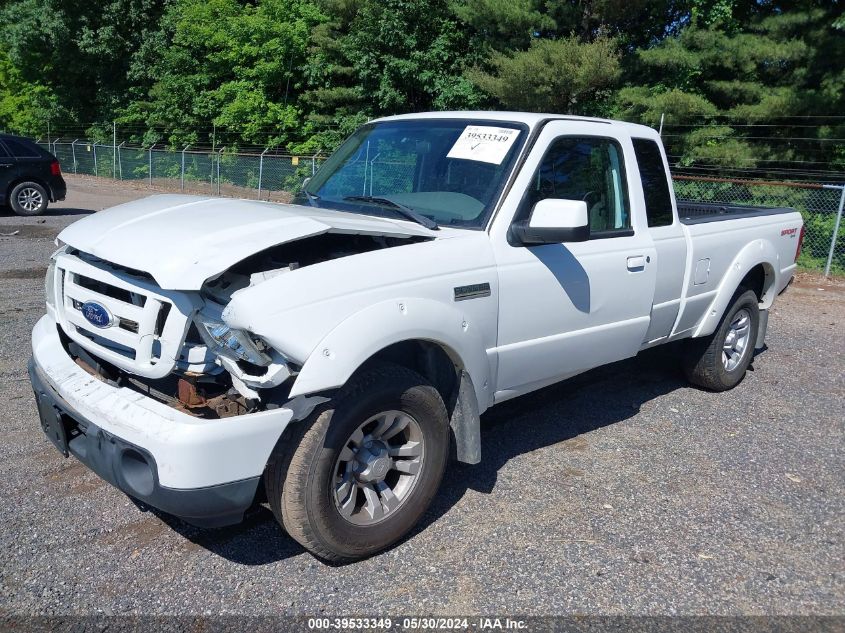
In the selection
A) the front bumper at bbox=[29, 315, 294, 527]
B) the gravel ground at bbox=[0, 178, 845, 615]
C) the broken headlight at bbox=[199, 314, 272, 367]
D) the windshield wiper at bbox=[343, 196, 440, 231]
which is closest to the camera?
the front bumper at bbox=[29, 315, 294, 527]

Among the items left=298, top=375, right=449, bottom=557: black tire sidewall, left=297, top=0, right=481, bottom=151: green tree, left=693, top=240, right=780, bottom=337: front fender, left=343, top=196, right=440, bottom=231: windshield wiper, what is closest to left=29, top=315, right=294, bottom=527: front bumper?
left=298, top=375, right=449, bottom=557: black tire sidewall

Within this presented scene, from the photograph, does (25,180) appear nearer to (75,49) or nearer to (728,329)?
(728,329)

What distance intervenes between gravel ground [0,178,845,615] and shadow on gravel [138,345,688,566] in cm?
1

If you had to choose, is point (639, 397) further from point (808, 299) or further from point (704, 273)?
point (808, 299)

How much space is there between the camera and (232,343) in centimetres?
292

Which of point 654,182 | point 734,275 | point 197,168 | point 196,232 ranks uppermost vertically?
point 654,182

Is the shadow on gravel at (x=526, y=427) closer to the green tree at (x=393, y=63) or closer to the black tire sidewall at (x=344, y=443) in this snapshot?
the black tire sidewall at (x=344, y=443)

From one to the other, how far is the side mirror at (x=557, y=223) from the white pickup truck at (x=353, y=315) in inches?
0.4

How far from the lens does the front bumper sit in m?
2.74

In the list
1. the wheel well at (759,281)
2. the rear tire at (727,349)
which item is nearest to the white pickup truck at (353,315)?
the rear tire at (727,349)

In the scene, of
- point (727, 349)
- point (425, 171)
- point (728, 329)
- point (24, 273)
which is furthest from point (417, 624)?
point (24, 273)

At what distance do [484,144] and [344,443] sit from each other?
6.33 ft

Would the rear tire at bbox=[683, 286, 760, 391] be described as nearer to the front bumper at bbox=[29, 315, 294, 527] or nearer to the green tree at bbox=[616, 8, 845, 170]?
the front bumper at bbox=[29, 315, 294, 527]

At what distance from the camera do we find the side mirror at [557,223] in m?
3.60
